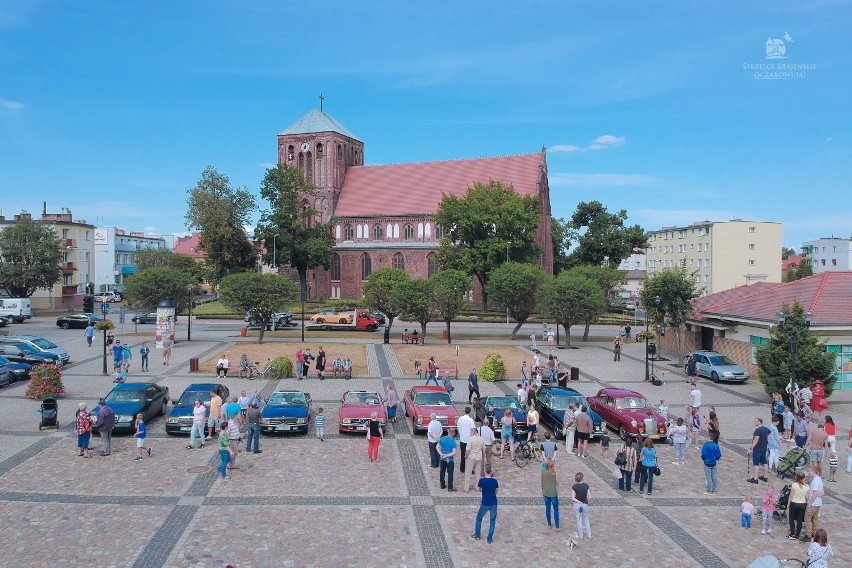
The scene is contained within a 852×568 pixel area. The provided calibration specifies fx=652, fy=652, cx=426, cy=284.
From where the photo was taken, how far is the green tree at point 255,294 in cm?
4016

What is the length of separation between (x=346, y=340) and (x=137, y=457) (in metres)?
27.4

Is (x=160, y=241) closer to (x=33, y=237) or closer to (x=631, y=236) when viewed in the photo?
(x=33, y=237)

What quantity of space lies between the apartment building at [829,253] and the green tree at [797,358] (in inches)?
3537

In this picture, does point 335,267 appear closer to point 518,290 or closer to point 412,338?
point 518,290

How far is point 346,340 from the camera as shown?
44250mm

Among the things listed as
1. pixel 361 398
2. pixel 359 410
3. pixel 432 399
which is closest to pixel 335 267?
pixel 361 398

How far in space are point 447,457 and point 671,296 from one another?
24.7 m

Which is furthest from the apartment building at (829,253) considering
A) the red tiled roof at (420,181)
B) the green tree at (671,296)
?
the green tree at (671,296)

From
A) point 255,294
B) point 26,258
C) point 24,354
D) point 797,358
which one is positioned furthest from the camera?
point 26,258

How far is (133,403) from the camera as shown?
20.1m

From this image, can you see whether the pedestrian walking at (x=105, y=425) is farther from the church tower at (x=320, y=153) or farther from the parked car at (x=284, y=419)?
the church tower at (x=320, y=153)

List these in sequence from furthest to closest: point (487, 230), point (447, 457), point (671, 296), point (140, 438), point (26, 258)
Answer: point (487, 230) → point (26, 258) → point (671, 296) → point (140, 438) → point (447, 457)

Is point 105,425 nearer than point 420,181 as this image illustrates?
Yes

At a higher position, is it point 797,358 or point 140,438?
point 797,358
